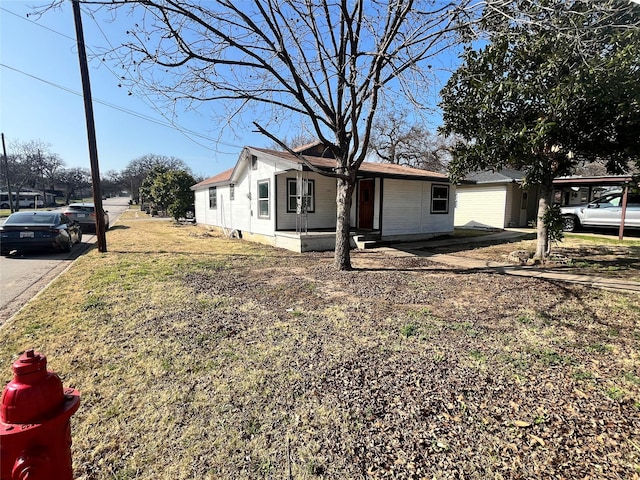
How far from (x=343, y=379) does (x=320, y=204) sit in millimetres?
10086

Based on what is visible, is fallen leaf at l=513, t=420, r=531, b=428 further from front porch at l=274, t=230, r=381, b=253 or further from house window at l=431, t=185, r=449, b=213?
house window at l=431, t=185, r=449, b=213

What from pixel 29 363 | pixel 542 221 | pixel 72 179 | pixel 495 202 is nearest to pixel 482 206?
pixel 495 202

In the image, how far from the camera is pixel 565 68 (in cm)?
632

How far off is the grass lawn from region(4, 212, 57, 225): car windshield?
19.8ft

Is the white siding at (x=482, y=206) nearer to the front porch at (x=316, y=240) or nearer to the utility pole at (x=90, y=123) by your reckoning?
the front porch at (x=316, y=240)

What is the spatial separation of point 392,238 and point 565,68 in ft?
23.3

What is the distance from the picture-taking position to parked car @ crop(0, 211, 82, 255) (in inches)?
359

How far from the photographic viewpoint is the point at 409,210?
1294 cm

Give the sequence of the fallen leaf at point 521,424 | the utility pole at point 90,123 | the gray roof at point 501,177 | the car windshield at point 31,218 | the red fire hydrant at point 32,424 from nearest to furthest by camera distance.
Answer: the red fire hydrant at point 32,424 → the fallen leaf at point 521,424 → the utility pole at point 90,123 → the car windshield at point 31,218 → the gray roof at point 501,177

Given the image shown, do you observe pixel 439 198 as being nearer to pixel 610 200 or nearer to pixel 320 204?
pixel 320 204

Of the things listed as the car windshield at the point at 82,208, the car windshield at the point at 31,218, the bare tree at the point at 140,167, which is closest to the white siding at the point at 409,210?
the car windshield at the point at 31,218

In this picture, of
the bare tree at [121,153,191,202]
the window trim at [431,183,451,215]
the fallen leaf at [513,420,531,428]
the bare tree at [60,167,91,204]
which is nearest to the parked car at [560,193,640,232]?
the window trim at [431,183,451,215]

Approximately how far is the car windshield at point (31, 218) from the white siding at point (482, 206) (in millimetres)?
19122

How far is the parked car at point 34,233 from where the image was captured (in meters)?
9.12
